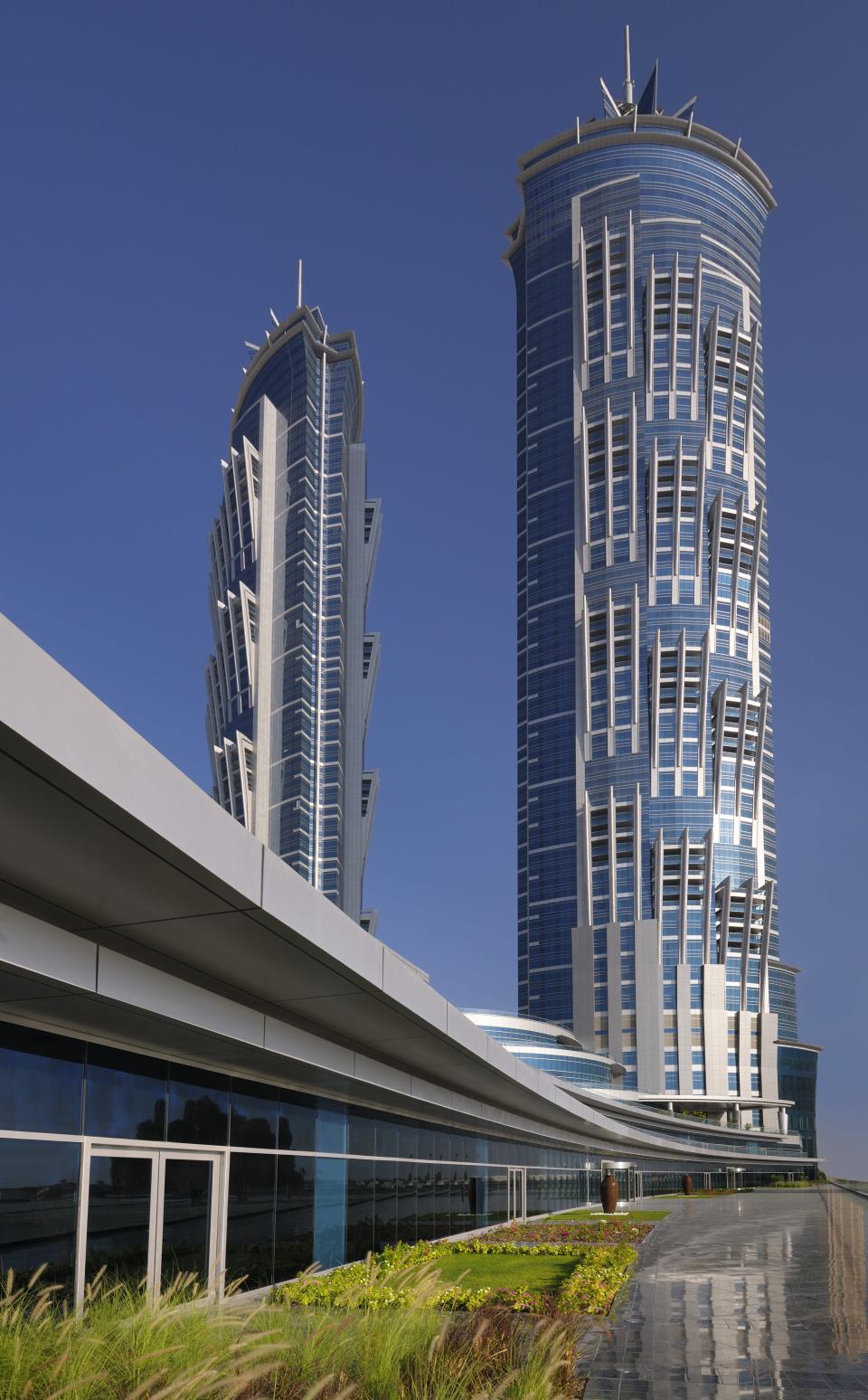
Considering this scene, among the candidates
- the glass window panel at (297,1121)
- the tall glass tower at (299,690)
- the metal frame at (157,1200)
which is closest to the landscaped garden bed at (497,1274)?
the metal frame at (157,1200)

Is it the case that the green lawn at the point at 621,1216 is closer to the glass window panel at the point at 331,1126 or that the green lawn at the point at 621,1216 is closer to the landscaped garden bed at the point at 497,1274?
the landscaped garden bed at the point at 497,1274

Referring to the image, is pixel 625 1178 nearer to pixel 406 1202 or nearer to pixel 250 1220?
pixel 406 1202

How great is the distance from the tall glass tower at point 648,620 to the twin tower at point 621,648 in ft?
1.08

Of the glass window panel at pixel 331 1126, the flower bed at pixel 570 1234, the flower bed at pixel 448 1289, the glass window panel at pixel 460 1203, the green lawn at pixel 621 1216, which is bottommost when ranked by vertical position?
the green lawn at pixel 621 1216

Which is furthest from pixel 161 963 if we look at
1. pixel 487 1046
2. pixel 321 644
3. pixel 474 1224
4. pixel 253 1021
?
pixel 321 644

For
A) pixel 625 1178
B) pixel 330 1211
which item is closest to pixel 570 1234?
pixel 330 1211

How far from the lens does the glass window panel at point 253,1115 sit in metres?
20.5

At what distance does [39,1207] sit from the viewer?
14.8 m

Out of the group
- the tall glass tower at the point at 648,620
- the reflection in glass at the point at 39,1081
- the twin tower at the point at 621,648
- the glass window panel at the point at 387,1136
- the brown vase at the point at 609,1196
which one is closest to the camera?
the reflection in glass at the point at 39,1081

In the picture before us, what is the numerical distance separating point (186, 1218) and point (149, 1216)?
1176 mm

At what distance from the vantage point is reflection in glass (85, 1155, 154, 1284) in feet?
52.4

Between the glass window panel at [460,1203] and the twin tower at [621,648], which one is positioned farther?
the twin tower at [621,648]

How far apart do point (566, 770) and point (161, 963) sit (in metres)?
161

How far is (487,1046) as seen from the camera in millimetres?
26281
